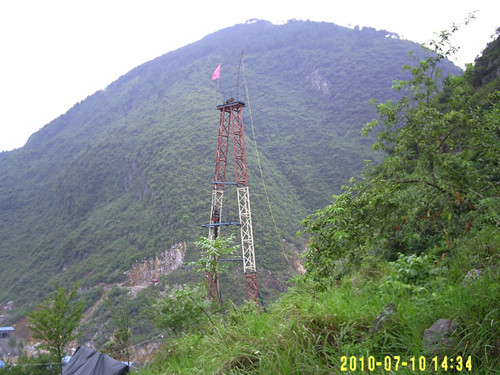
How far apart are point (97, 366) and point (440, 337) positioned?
282 inches

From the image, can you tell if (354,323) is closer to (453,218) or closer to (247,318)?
(247,318)

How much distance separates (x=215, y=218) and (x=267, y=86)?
223 ft

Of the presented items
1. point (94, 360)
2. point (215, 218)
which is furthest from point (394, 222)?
point (215, 218)

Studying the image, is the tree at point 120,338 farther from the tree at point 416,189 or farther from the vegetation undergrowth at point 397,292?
the tree at point 416,189

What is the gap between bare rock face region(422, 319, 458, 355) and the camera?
7.11 feet

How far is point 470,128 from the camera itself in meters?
4.30

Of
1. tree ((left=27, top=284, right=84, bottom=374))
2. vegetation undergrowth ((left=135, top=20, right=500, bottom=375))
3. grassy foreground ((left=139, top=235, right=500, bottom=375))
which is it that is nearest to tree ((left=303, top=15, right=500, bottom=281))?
vegetation undergrowth ((left=135, top=20, right=500, bottom=375))

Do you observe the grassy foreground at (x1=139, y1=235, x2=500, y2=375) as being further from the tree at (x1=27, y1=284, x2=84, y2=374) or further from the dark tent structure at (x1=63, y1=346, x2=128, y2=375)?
the tree at (x1=27, y1=284, x2=84, y2=374)

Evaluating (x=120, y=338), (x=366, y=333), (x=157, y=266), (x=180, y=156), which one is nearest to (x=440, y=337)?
(x=366, y=333)

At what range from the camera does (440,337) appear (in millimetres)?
2246

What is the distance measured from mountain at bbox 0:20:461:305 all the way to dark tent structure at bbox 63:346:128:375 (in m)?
11.6

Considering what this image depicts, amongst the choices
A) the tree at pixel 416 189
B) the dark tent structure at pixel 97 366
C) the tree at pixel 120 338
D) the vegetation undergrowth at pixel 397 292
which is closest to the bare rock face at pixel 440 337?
the vegetation undergrowth at pixel 397 292

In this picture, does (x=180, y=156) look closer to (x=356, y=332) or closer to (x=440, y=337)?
(x=356, y=332)

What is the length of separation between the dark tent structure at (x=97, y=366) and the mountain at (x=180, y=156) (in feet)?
37.9
